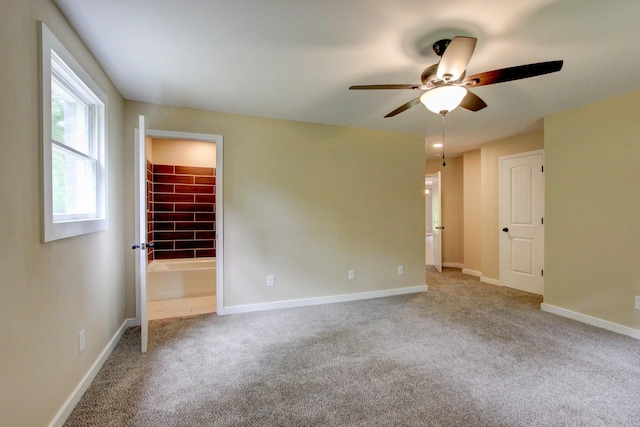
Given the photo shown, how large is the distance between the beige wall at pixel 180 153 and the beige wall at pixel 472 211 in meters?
4.69

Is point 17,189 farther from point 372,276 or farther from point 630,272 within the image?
point 630,272

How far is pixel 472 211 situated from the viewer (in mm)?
5297

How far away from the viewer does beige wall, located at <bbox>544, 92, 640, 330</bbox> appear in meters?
2.77

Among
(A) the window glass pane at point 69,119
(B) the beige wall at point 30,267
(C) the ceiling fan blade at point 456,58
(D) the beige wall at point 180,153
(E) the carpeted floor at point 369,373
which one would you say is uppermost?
(D) the beige wall at point 180,153

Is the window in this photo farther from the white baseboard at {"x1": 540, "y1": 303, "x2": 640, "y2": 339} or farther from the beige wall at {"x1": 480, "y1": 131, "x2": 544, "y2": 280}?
the beige wall at {"x1": 480, "y1": 131, "x2": 544, "y2": 280}

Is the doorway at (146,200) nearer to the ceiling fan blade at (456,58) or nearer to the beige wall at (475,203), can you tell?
the ceiling fan blade at (456,58)

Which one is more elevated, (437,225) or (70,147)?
(70,147)

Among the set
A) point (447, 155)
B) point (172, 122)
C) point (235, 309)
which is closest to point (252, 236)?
point (235, 309)

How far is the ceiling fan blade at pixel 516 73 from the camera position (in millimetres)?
1526

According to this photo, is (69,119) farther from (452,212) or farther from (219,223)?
(452,212)

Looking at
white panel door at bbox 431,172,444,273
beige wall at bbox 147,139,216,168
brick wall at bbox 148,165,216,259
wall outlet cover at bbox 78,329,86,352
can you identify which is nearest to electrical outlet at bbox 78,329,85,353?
wall outlet cover at bbox 78,329,86,352

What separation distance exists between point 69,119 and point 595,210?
4810 millimetres

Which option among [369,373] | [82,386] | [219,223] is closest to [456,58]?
[369,373]

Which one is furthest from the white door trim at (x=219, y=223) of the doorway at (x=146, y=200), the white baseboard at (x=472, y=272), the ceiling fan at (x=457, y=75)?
the white baseboard at (x=472, y=272)
